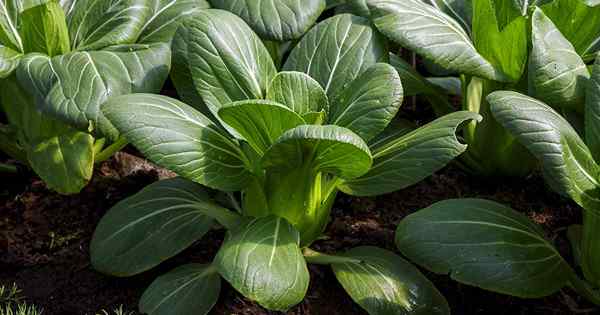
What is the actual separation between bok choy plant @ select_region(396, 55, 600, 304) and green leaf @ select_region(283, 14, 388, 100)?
20.7 inches

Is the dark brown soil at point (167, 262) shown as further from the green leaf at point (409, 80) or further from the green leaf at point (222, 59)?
the green leaf at point (222, 59)

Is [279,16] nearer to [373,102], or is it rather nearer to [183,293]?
[373,102]

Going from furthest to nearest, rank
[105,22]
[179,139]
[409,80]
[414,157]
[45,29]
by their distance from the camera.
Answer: [409,80] < [105,22] < [45,29] < [414,157] < [179,139]

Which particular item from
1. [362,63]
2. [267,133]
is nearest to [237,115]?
[267,133]

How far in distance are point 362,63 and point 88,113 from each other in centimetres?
94

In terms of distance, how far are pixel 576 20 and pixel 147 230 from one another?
5.59ft

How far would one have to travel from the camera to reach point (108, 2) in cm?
307

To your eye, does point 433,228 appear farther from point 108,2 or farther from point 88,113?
point 108,2

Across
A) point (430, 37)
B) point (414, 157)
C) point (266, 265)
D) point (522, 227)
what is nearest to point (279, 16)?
point (430, 37)

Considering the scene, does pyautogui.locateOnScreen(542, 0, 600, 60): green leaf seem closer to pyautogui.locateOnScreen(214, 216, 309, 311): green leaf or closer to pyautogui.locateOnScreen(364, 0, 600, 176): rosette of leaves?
pyautogui.locateOnScreen(364, 0, 600, 176): rosette of leaves

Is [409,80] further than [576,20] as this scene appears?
Yes

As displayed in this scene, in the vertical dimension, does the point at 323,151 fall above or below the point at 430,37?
below

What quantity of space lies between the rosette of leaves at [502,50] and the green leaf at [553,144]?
296 millimetres

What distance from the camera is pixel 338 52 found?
2.84 meters
